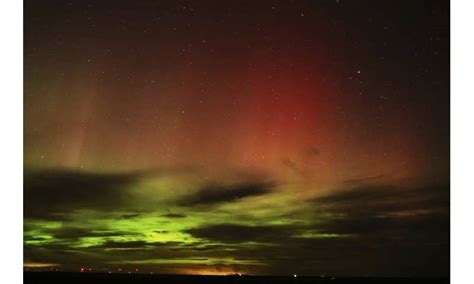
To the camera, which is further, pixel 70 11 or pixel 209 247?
pixel 209 247

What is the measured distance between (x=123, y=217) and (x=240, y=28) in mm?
1830

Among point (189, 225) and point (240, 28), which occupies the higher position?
Result: point (240, 28)

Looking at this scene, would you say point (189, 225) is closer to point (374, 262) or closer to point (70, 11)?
point (374, 262)

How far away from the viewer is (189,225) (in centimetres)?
540

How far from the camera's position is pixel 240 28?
443 centimetres
